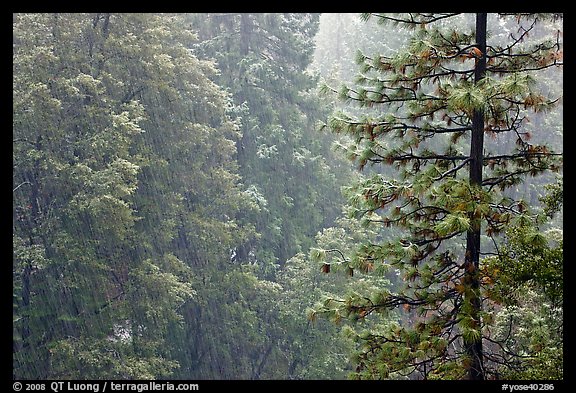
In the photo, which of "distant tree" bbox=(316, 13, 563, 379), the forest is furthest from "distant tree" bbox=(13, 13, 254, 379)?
"distant tree" bbox=(316, 13, 563, 379)

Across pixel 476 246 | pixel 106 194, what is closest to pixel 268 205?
pixel 106 194

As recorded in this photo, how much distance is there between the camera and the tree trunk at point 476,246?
14.9ft

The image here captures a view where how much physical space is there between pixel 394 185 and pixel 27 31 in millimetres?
8575

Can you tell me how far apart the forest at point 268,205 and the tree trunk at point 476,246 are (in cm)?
2

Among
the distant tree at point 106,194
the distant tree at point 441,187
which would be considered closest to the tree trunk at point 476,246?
the distant tree at point 441,187

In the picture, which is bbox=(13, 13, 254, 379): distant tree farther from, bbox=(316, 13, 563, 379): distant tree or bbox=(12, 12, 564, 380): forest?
bbox=(316, 13, 563, 379): distant tree

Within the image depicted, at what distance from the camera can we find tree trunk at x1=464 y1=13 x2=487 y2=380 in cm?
455

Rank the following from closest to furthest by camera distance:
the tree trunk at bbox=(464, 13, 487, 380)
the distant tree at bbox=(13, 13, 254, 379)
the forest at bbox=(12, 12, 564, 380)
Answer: the tree trunk at bbox=(464, 13, 487, 380)
the forest at bbox=(12, 12, 564, 380)
the distant tree at bbox=(13, 13, 254, 379)

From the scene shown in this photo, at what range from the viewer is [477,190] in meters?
4.52

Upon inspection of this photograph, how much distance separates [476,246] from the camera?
16.0 ft

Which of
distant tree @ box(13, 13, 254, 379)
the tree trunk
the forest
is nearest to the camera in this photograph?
the tree trunk

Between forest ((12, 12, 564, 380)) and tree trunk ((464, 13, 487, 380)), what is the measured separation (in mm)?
22
